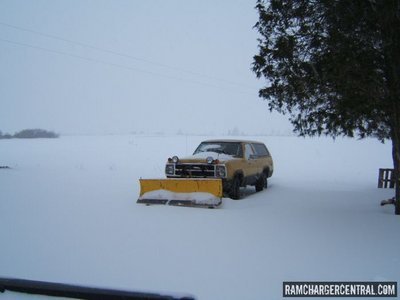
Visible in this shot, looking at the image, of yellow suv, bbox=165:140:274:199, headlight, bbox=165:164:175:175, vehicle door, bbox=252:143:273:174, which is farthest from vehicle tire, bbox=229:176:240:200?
vehicle door, bbox=252:143:273:174

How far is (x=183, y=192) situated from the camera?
8781 millimetres

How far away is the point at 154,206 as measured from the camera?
8664mm

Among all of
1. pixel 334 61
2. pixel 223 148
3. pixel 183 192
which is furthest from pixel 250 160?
pixel 334 61

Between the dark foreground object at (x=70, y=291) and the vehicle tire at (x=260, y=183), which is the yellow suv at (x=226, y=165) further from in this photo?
the dark foreground object at (x=70, y=291)

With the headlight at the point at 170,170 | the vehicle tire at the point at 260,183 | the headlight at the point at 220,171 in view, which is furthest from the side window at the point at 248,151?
the headlight at the point at 170,170

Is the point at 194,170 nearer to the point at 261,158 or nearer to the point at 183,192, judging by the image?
the point at 183,192

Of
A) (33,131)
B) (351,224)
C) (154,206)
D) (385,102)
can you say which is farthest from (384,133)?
(33,131)

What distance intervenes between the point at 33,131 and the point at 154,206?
278 feet

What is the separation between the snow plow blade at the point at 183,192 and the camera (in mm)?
8438

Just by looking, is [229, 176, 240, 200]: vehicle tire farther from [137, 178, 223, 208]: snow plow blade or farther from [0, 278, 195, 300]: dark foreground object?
[0, 278, 195, 300]: dark foreground object

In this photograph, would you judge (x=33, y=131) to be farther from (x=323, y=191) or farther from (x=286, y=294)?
(x=286, y=294)

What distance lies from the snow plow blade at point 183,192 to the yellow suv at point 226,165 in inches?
32.3

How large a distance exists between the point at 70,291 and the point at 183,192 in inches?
250

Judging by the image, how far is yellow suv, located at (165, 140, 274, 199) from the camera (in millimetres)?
9371
